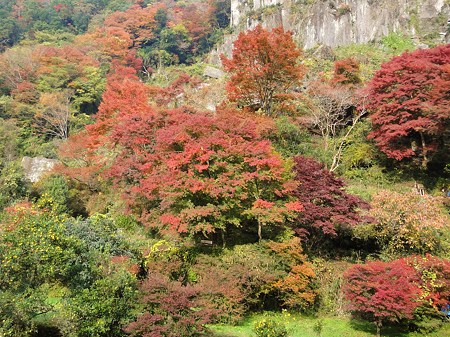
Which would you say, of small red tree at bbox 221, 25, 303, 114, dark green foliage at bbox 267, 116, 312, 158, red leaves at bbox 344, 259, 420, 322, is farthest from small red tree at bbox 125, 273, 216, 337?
small red tree at bbox 221, 25, 303, 114

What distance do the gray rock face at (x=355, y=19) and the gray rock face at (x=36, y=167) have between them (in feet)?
97.2

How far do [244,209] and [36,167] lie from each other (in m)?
16.6

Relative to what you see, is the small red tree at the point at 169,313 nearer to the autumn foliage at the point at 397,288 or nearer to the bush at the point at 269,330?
the bush at the point at 269,330

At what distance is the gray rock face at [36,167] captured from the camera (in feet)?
76.1

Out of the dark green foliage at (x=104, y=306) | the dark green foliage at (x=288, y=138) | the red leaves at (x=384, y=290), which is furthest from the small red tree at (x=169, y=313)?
the dark green foliage at (x=288, y=138)

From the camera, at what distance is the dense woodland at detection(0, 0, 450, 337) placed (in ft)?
30.9

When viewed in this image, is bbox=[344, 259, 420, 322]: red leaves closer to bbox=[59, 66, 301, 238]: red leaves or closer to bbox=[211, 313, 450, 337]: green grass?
bbox=[211, 313, 450, 337]: green grass

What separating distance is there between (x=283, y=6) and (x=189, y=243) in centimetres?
3908

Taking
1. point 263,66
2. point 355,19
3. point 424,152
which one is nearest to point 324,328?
point 424,152

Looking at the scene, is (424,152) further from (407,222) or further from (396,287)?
(396,287)

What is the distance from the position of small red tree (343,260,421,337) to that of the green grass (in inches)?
23.0

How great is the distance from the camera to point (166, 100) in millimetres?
27656

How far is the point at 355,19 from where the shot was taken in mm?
40156

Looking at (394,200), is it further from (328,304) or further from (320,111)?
(320,111)
